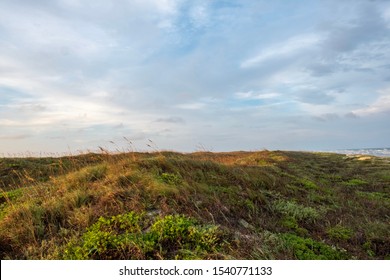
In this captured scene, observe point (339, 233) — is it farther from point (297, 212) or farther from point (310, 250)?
point (310, 250)

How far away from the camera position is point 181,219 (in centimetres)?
635

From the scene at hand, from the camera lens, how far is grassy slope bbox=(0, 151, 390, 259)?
5719 millimetres

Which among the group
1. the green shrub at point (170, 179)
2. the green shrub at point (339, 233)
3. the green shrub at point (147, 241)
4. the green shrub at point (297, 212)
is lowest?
the green shrub at point (339, 233)

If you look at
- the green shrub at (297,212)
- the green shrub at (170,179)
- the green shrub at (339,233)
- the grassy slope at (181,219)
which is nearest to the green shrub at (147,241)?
the grassy slope at (181,219)

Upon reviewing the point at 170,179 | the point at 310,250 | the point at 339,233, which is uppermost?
the point at 170,179

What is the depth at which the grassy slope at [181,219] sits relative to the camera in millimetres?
5719

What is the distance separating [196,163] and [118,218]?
6.66m

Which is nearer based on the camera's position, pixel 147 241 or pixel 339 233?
pixel 147 241

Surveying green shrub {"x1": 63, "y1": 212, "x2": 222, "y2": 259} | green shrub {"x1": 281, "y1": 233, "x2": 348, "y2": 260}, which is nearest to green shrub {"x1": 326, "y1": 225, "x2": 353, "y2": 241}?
green shrub {"x1": 281, "y1": 233, "x2": 348, "y2": 260}

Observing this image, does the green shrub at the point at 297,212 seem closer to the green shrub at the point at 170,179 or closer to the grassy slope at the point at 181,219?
the grassy slope at the point at 181,219

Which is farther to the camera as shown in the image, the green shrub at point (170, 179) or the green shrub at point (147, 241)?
the green shrub at point (170, 179)

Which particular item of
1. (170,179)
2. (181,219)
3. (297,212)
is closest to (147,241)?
(181,219)

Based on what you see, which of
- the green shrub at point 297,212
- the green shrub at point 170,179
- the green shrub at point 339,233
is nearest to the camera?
the green shrub at point 339,233
